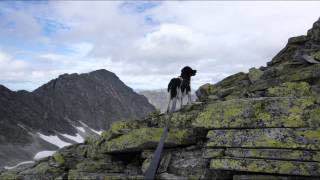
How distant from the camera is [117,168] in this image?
17656mm

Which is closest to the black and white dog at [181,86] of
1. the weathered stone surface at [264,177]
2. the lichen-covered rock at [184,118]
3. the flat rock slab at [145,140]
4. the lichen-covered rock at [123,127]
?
the lichen-covered rock at [184,118]

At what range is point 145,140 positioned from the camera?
54.8 ft

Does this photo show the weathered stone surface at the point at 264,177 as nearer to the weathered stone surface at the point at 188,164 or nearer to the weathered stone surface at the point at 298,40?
the weathered stone surface at the point at 188,164

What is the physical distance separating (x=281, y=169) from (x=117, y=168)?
26.1ft

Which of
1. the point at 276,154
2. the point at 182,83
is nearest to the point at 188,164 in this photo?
the point at 276,154

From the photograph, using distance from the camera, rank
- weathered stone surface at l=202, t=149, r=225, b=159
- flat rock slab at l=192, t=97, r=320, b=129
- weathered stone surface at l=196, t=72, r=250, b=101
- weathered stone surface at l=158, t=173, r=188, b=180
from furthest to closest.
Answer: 1. weathered stone surface at l=196, t=72, r=250, b=101
2. weathered stone surface at l=158, t=173, r=188, b=180
3. weathered stone surface at l=202, t=149, r=225, b=159
4. flat rock slab at l=192, t=97, r=320, b=129

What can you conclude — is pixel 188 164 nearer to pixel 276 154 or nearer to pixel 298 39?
pixel 276 154

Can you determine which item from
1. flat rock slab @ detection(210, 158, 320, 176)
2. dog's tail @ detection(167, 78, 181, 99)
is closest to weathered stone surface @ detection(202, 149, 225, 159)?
flat rock slab @ detection(210, 158, 320, 176)

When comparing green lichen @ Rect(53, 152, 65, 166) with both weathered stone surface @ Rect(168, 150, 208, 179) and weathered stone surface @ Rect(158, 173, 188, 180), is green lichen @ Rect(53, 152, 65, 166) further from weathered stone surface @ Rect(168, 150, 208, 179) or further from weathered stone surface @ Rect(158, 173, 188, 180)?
weathered stone surface @ Rect(158, 173, 188, 180)

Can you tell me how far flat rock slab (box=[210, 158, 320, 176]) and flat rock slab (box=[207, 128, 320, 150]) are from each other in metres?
0.54

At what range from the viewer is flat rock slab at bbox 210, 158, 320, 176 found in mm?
12023

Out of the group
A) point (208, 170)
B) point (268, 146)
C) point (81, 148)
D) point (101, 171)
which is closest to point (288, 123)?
point (268, 146)

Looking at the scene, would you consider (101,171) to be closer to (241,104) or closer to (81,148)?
(81,148)

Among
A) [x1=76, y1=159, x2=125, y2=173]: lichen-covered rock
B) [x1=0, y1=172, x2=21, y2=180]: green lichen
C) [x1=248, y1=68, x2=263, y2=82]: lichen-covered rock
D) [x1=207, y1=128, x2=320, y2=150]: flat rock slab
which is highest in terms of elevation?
[x1=248, y1=68, x2=263, y2=82]: lichen-covered rock
